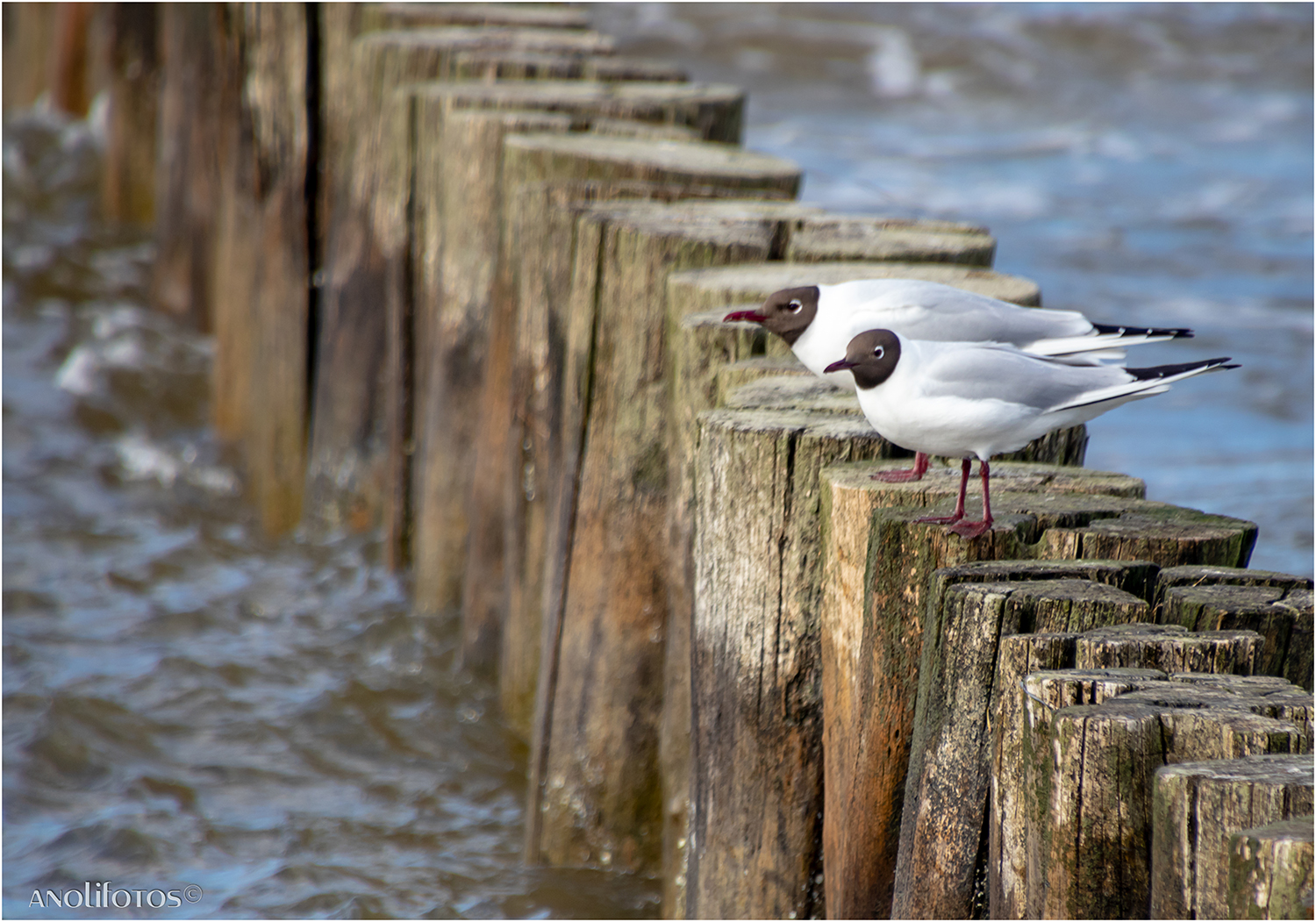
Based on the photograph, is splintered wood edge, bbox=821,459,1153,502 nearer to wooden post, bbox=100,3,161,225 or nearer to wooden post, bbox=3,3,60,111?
wooden post, bbox=100,3,161,225

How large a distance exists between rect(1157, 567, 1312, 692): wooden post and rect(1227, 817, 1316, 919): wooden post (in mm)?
519

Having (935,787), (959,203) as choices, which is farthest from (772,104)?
(935,787)

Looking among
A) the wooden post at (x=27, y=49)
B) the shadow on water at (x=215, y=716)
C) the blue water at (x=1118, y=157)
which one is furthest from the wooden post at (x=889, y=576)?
the wooden post at (x=27, y=49)

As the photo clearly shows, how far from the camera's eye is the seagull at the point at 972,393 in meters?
2.55

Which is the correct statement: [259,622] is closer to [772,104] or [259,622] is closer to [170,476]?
[170,476]

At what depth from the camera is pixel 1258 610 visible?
229 cm

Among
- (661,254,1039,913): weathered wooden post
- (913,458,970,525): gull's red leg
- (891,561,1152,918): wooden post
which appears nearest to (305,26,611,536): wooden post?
(661,254,1039,913): weathered wooden post

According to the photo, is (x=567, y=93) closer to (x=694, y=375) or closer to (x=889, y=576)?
(x=694, y=375)

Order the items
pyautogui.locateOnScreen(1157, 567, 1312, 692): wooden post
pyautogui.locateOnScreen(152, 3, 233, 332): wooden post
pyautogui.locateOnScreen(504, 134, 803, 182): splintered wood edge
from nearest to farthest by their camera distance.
Result: 1. pyautogui.locateOnScreen(1157, 567, 1312, 692): wooden post
2. pyautogui.locateOnScreen(504, 134, 803, 182): splintered wood edge
3. pyautogui.locateOnScreen(152, 3, 233, 332): wooden post

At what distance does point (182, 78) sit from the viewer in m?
7.86

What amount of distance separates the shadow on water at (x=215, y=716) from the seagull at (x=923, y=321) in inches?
62.8

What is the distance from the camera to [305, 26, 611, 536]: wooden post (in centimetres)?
548

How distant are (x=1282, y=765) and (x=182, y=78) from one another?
725cm

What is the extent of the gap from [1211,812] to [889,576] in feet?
2.56
